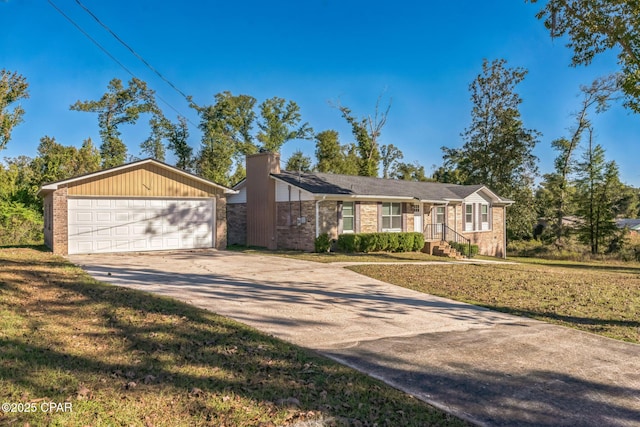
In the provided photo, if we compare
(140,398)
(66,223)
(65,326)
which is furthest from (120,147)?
(140,398)

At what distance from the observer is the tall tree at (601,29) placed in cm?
1155

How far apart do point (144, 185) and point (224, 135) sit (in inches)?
830

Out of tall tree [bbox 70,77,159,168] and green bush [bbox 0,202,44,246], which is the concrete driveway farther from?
tall tree [bbox 70,77,159,168]

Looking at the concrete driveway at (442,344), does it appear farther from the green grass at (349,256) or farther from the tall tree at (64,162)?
the tall tree at (64,162)

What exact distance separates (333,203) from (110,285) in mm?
12197

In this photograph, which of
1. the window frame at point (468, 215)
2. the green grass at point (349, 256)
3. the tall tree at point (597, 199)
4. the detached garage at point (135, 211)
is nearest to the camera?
the detached garage at point (135, 211)

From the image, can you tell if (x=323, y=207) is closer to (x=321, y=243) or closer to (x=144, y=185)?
(x=321, y=243)

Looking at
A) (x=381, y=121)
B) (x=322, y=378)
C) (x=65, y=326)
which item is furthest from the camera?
(x=381, y=121)

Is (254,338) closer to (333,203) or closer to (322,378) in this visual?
(322,378)

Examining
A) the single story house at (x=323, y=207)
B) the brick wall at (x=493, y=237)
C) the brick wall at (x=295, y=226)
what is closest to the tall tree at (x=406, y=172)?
the brick wall at (x=493, y=237)

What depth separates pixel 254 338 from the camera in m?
6.07

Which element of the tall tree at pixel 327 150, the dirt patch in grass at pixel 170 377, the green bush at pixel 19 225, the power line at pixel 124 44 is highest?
the tall tree at pixel 327 150

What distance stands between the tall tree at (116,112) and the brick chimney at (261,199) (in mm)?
18414

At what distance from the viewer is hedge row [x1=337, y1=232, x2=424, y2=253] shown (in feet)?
65.9
